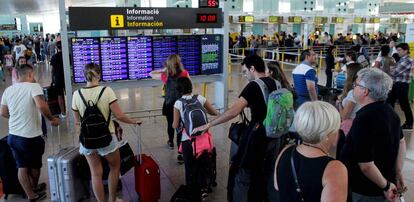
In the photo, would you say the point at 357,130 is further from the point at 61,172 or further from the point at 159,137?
the point at 159,137

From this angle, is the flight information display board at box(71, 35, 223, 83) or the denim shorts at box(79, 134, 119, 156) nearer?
the denim shorts at box(79, 134, 119, 156)

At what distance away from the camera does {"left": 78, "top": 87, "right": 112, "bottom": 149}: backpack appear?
336 centimetres

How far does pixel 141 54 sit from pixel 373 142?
542cm

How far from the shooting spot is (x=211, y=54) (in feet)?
25.3

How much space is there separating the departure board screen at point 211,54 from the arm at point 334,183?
20.1 ft

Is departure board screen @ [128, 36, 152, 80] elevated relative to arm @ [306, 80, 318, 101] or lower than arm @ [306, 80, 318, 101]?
elevated

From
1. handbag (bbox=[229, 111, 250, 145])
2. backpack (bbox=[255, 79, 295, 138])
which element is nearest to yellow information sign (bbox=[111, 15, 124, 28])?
handbag (bbox=[229, 111, 250, 145])

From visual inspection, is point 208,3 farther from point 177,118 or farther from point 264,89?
point 264,89

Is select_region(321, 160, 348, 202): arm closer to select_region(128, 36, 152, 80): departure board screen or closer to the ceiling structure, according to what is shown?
select_region(128, 36, 152, 80): departure board screen

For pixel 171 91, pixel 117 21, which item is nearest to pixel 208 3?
pixel 117 21

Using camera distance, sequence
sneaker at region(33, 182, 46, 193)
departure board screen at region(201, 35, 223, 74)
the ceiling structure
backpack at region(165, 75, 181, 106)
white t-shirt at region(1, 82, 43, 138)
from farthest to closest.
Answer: the ceiling structure
departure board screen at region(201, 35, 223, 74)
backpack at region(165, 75, 181, 106)
sneaker at region(33, 182, 46, 193)
white t-shirt at region(1, 82, 43, 138)

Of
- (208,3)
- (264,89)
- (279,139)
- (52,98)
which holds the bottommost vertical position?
(52,98)

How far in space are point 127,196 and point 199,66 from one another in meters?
3.95

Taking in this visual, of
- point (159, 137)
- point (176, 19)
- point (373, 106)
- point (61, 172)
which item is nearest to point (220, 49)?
point (176, 19)
